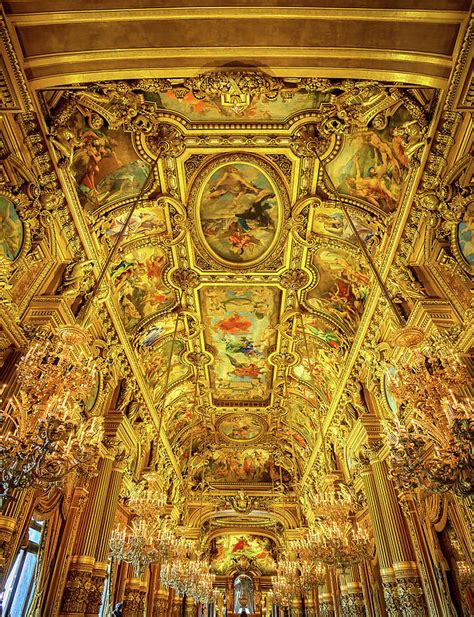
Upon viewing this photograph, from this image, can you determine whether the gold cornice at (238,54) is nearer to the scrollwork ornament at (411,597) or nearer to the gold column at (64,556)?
the gold column at (64,556)

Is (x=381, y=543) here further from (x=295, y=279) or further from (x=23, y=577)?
(x=23, y=577)

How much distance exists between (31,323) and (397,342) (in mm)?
5916

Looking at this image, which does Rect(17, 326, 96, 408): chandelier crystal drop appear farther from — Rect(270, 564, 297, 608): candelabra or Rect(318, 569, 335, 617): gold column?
Rect(318, 569, 335, 617): gold column

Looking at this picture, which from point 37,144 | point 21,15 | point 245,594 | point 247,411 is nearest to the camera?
point 21,15

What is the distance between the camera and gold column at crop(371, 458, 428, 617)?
804 centimetres

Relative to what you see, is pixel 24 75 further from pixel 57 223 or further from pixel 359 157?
pixel 359 157

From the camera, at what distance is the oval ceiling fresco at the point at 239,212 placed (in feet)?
29.2

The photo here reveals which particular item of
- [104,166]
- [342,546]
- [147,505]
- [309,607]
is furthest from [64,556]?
[309,607]

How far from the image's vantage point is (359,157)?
26.4 feet

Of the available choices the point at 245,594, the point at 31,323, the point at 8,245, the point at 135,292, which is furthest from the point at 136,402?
the point at 245,594

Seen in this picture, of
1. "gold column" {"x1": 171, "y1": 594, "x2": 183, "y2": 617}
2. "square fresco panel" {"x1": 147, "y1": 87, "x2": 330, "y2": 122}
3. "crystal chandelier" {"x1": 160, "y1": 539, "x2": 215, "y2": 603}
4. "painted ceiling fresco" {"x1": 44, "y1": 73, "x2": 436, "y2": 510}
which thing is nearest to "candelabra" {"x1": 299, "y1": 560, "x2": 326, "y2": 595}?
"crystal chandelier" {"x1": 160, "y1": 539, "x2": 215, "y2": 603}

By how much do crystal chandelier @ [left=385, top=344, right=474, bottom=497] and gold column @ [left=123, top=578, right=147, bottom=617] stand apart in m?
10.4

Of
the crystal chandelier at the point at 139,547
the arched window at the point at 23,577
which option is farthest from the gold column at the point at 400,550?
the arched window at the point at 23,577

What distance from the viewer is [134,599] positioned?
11.9 m
